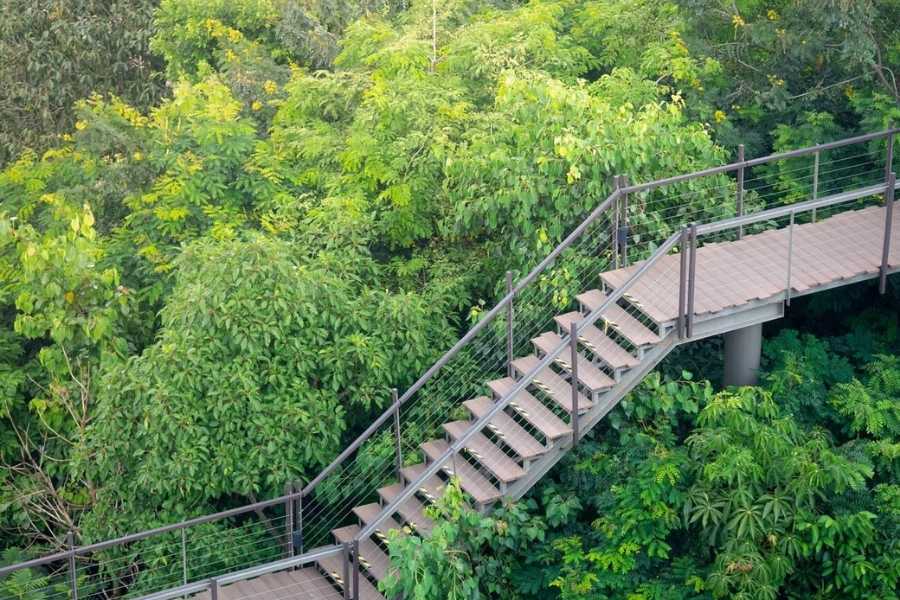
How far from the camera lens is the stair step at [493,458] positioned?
997 cm

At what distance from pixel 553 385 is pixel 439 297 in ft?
7.67

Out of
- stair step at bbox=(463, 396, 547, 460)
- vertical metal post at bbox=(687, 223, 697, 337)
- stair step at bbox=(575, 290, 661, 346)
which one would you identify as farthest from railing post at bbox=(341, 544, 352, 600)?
vertical metal post at bbox=(687, 223, 697, 337)

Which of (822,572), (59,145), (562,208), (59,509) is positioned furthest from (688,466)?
(59,145)

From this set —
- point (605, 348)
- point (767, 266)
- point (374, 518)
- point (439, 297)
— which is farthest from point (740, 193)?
point (374, 518)

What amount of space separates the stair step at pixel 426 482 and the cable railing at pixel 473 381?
2 cm

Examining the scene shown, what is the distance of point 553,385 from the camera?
410 inches

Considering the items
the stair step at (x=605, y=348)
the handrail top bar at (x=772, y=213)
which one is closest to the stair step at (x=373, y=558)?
the stair step at (x=605, y=348)

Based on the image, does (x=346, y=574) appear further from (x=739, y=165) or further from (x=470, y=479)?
(x=739, y=165)

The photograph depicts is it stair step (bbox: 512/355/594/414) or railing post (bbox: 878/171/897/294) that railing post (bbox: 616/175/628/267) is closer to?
stair step (bbox: 512/355/594/414)

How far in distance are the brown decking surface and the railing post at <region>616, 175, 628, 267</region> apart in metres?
0.16

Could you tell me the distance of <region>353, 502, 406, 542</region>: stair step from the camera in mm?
10203

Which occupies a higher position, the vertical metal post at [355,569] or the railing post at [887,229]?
the railing post at [887,229]

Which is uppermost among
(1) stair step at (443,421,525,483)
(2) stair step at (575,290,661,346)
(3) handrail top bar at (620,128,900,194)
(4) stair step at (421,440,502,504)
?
(3) handrail top bar at (620,128,900,194)

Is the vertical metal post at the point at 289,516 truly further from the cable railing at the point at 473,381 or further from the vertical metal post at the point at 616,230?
the vertical metal post at the point at 616,230
